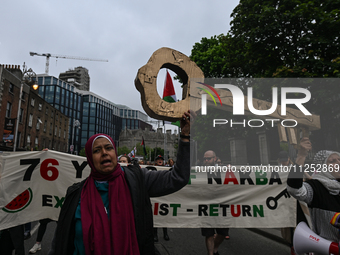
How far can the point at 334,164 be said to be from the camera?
8.43ft

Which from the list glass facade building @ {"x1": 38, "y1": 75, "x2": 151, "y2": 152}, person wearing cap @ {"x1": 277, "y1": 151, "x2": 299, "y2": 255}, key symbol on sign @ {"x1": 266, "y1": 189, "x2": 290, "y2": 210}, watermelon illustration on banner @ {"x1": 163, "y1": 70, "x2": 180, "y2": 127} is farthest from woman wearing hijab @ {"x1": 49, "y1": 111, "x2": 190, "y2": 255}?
glass facade building @ {"x1": 38, "y1": 75, "x2": 151, "y2": 152}

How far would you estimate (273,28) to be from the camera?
1051 cm

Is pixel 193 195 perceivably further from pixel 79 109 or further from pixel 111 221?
pixel 79 109

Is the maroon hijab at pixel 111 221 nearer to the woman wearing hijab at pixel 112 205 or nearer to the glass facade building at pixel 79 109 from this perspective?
the woman wearing hijab at pixel 112 205

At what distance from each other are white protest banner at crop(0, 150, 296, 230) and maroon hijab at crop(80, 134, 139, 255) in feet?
10.2

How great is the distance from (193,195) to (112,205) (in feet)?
10.7

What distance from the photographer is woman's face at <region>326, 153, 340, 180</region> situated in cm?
256

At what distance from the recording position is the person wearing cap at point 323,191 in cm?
246

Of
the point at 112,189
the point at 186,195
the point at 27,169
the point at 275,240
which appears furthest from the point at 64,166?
the point at 275,240

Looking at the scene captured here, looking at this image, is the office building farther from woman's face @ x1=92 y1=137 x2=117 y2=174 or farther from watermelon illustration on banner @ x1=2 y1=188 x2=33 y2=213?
woman's face @ x1=92 y1=137 x2=117 y2=174

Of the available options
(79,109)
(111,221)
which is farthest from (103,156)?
(79,109)

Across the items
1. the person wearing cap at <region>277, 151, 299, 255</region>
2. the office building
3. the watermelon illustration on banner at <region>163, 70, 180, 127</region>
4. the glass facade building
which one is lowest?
the person wearing cap at <region>277, 151, 299, 255</region>

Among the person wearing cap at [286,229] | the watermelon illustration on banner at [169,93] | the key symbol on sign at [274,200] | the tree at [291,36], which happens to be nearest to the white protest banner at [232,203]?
the key symbol on sign at [274,200]

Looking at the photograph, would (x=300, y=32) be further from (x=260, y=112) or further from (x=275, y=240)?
(x=260, y=112)
